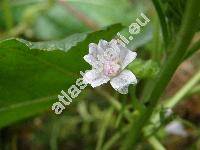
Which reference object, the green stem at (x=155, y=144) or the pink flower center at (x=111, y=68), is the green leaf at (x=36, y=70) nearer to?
the pink flower center at (x=111, y=68)

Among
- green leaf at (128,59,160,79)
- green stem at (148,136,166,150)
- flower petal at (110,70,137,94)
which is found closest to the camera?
flower petal at (110,70,137,94)

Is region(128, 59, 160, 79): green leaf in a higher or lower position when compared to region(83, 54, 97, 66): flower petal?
lower

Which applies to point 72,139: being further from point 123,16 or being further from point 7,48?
point 7,48

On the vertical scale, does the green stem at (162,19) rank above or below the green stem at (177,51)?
above

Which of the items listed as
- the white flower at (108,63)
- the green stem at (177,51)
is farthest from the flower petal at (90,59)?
the green stem at (177,51)

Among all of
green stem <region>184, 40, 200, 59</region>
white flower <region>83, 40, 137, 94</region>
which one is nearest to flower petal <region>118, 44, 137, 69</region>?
white flower <region>83, 40, 137, 94</region>

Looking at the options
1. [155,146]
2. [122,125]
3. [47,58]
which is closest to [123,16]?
[122,125]

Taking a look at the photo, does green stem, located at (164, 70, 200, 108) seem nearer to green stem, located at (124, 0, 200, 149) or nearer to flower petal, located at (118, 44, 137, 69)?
green stem, located at (124, 0, 200, 149)

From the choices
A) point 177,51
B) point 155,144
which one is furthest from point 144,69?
point 155,144
